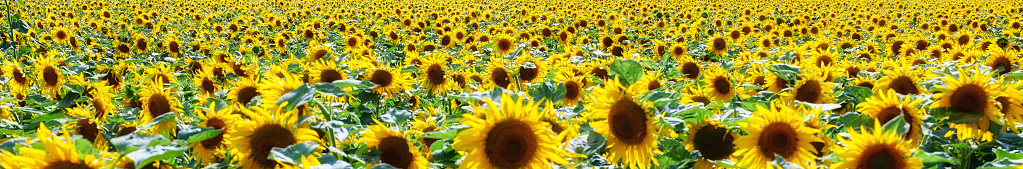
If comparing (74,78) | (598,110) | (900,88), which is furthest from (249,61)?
(900,88)

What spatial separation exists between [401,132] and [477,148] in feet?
0.87

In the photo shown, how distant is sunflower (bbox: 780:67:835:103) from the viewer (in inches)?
88.9

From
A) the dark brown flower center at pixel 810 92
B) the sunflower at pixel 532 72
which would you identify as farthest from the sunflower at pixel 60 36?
the dark brown flower center at pixel 810 92

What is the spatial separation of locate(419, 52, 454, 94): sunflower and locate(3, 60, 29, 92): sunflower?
214 centimetres

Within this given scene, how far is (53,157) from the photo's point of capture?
3.64 feet

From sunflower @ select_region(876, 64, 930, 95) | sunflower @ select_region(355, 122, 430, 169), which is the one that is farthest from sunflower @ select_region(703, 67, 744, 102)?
sunflower @ select_region(355, 122, 430, 169)

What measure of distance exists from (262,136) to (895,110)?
5.59 ft

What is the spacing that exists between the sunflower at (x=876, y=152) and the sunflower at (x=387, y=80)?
179 cm

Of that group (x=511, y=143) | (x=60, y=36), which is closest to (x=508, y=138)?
(x=511, y=143)

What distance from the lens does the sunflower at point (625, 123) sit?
1.47 metres

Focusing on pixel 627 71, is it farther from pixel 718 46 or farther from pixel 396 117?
pixel 718 46

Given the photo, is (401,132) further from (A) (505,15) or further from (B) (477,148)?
(A) (505,15)

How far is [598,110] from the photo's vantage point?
152 centimetres

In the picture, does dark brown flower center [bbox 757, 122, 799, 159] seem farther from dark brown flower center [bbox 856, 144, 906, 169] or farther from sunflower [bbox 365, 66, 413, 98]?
sunflower [bbox 365, 66, 413, 98]
